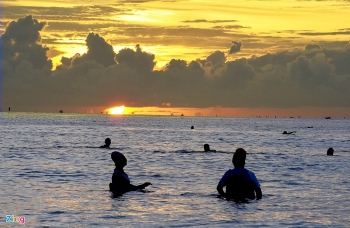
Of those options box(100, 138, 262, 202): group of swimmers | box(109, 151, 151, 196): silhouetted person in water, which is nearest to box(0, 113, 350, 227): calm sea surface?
box(109, 151, 151, 196): silhouetted person in water

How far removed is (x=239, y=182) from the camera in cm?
2322

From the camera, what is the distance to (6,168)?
40.3 m

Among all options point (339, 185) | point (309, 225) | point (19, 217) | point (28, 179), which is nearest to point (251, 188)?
point (309, 225)

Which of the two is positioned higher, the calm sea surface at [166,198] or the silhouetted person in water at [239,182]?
the silhouetted person in water at [239,182]

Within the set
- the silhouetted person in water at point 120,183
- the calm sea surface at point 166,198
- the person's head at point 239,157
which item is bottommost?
the calm sea surface at point 166,198

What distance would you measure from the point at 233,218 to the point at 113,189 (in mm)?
7279

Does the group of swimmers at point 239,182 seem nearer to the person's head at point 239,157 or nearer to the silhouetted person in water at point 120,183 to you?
the person's head at point 239,157


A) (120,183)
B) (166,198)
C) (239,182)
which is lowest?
(166,198)

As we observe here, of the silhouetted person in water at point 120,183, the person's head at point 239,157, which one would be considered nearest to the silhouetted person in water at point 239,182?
the person's head at point 239,157

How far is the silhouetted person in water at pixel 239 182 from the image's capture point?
74.1ft

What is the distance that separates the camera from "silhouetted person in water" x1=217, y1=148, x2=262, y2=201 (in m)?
22.6

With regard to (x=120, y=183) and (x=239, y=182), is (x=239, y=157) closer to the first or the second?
(x=239, y=182)

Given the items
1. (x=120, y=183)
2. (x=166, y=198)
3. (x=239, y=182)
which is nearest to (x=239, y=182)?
(x=239, y=182)

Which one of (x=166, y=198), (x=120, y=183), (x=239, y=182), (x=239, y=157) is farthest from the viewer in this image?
(x=120, y=183)
